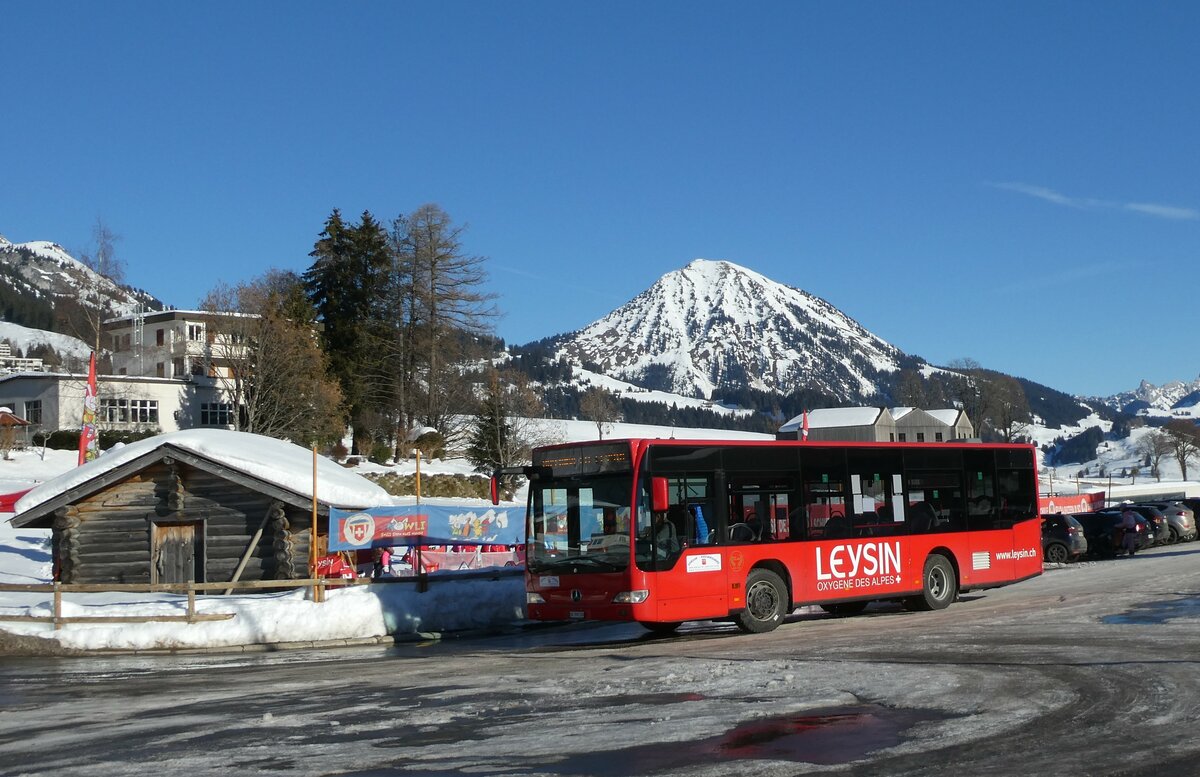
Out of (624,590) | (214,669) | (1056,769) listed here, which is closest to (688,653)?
(624,590)

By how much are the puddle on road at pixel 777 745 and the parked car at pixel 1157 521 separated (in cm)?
3531

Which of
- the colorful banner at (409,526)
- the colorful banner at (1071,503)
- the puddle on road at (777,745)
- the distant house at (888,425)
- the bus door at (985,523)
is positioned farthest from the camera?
the distant house at (888,425)

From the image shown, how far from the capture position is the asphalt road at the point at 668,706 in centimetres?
891

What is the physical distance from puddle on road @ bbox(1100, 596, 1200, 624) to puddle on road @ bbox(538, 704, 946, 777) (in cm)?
900

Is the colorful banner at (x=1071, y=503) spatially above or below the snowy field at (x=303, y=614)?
above

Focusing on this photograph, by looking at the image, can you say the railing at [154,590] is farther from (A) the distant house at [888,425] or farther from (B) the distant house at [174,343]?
(A) the distant house at [888,425]

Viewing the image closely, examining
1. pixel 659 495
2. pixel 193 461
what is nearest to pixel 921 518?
pixel 659 495

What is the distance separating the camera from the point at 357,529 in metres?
25.8

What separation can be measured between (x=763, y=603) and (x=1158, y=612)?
21.2ft

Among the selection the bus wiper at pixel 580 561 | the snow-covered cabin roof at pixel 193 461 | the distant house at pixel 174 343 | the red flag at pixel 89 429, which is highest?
the distant house at pixel 174 343

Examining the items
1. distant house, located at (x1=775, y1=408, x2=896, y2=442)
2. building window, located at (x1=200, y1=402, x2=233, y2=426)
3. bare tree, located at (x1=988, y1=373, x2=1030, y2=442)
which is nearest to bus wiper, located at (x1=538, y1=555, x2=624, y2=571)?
building window, located at (x1=200, y1=402, x2=233, y2=426)

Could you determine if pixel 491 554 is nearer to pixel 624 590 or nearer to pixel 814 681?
pixel 624 590

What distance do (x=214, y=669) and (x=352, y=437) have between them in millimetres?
67422

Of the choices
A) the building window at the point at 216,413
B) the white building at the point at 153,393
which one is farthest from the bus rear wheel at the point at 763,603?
the building window at the point at 216,413
